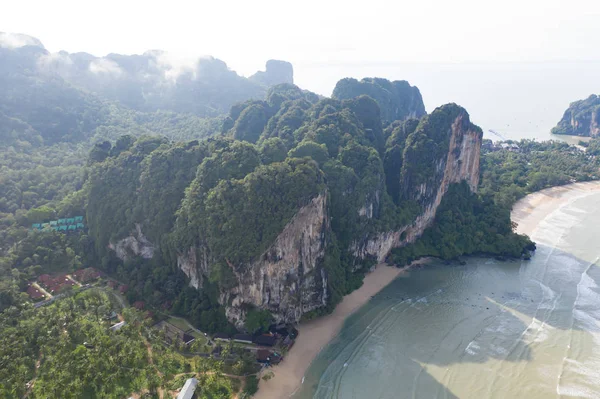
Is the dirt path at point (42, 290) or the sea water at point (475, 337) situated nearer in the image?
the sea water at point (475, 337)

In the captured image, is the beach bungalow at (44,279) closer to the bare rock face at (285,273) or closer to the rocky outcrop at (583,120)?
the bare rock face at (285,273)

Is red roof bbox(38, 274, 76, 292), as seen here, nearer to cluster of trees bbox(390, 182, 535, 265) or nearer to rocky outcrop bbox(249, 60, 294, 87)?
cluster of trees bbox(390, 182, 535, 265)

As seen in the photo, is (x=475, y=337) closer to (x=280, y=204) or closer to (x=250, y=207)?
(x=280, y=204)

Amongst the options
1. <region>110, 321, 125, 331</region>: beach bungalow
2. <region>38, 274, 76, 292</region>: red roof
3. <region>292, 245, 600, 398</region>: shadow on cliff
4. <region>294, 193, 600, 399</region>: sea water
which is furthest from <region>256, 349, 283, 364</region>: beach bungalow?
<region>38, 274, 76, 292</region>: red roof

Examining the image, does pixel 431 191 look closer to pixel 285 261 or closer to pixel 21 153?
pixel 285 261

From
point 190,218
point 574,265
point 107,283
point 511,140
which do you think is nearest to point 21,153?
point 107,283

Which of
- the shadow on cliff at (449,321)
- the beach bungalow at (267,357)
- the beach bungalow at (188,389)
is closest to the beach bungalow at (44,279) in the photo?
the beach bungalow at (188,389)

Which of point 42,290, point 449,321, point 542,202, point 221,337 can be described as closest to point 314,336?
point 221,337
